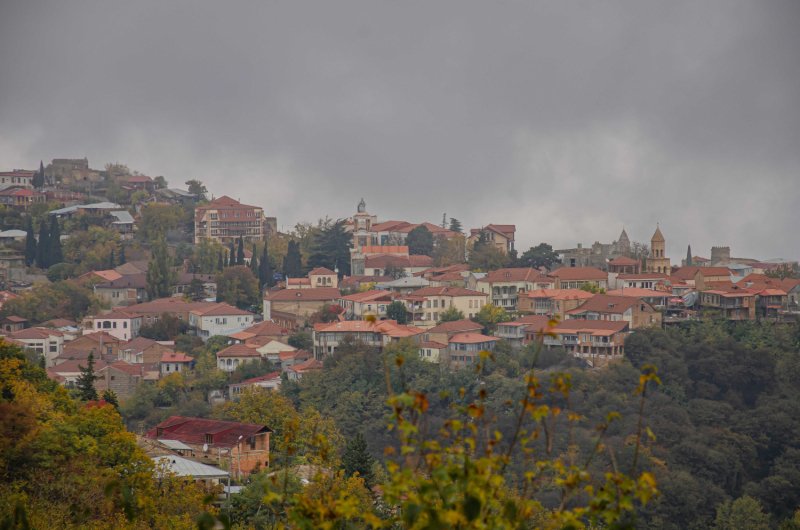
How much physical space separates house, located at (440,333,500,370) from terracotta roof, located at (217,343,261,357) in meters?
10.7

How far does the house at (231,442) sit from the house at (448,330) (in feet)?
64.0

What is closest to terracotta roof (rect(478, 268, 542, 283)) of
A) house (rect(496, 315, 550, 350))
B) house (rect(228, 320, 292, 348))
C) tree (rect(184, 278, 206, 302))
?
house (rect(496, 315, 550, 350))

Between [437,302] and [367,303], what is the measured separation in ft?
13.9

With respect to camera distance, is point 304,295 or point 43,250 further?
point 43,250

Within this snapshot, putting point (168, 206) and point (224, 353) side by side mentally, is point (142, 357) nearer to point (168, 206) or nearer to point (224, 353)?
point (224, 353)

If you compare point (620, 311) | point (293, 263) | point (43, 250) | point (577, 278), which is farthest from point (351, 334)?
point (43, 250)

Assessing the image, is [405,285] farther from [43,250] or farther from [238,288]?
[43,250]

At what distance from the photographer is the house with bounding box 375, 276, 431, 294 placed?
52062 mm

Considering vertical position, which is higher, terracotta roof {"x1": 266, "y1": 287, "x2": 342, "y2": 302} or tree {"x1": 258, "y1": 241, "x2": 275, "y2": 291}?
tree {"x1": 258, "y1": 241, "x2": 275, "y2": 291}

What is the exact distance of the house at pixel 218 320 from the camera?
4881 cm

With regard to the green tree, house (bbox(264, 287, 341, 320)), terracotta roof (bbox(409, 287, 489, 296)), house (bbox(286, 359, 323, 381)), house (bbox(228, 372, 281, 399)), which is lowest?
the green tree

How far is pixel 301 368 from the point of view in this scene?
135 ft

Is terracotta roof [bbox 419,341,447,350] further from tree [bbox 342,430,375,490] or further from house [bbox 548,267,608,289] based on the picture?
tree [bbox 342,430,375,490]

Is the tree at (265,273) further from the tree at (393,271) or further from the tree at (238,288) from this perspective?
the tree at (393,271)
